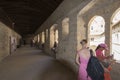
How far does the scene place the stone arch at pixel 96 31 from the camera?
4.88 m

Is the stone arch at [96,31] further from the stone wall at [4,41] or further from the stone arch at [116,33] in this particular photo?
the stone wall at [4,41]

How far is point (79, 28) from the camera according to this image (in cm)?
563

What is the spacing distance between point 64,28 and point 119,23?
13.2ft

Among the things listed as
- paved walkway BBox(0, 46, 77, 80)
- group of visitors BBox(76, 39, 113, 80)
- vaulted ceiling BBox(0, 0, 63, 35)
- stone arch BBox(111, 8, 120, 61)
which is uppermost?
vaulted ceiling BBox(0, 0, 63, 35)

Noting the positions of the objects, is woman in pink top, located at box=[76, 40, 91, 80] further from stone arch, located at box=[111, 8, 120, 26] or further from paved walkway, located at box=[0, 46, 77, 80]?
paved walkway, located at box=[0, 46, 77, 80]

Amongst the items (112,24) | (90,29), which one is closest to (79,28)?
(90,29)

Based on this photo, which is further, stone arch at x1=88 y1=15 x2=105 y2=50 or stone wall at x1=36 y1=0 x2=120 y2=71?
stone arch at x1=88 y1=15 x2=105 y2=50

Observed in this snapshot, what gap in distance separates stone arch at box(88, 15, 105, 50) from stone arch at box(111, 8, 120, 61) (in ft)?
1.47

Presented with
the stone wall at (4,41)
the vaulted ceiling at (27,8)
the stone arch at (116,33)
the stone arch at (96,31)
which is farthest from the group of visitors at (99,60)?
the stone wall at (4,41)

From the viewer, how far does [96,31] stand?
205 inches

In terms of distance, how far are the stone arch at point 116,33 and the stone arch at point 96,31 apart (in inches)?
17.7

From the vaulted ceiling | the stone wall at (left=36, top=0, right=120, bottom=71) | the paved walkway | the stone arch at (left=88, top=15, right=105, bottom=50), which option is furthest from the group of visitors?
the vaulted ceiling

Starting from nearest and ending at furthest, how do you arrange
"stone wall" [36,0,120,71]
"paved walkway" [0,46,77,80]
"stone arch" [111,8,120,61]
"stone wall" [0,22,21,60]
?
"stone arch" [111,8,120,61] < "stone wall" [36,0,120,71] < "paved walkway" [0,46,77,80] < "stone wall" [0,22,21,60]

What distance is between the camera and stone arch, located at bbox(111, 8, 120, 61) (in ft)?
13.4
